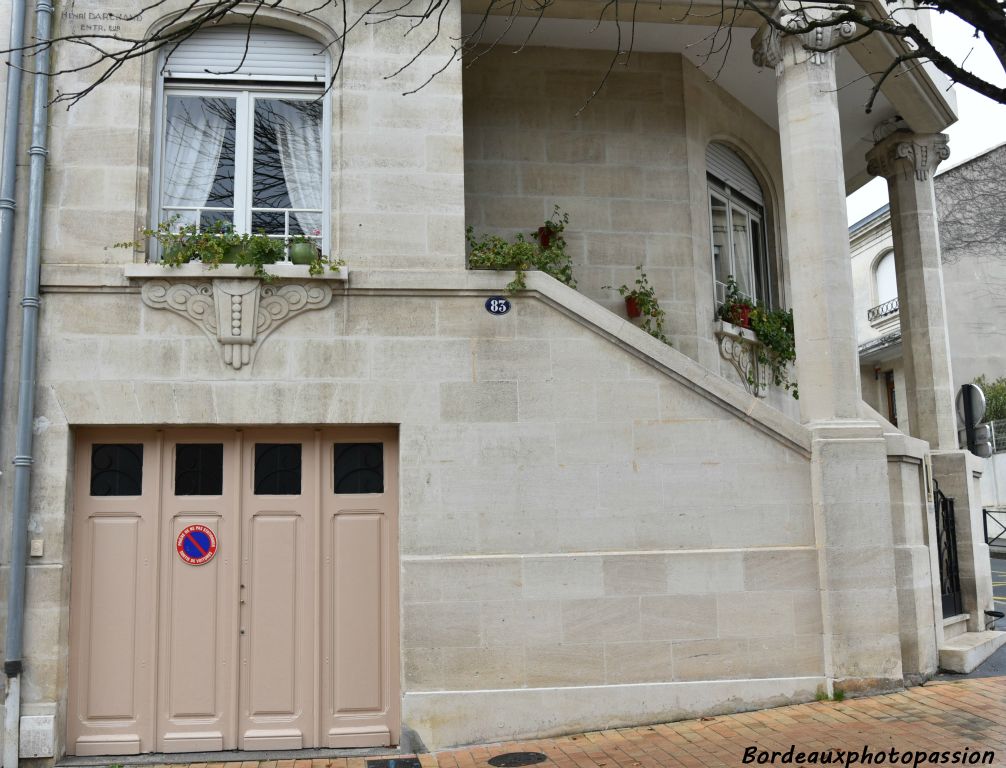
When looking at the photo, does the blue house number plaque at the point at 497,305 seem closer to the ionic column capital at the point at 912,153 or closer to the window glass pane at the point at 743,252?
the window glass pane at the point at 743,252

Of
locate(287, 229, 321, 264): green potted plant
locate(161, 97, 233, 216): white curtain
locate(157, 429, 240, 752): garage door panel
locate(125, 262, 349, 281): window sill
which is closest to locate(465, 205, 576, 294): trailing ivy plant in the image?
locate(125, 262, 349, 281): window sill

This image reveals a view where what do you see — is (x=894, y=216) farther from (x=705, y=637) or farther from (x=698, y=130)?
(x=705, y=637)

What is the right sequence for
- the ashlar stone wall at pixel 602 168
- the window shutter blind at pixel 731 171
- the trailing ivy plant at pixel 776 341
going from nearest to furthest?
the ashlar stone wall at pixel 602 168 < the trailing ivy plant at pixel 776 341 < the window shutter blind at pixel 731 171

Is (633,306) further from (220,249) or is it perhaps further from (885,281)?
(885,281)

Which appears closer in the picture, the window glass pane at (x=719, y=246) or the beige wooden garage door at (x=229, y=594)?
the beige wooden garage door at (x=229, y=594)

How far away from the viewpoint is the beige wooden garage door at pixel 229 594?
780 cm

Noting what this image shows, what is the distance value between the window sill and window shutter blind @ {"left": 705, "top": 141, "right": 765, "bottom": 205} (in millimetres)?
5744

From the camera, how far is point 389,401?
26.6 feet

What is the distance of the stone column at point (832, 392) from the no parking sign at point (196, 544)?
5210 millimetres

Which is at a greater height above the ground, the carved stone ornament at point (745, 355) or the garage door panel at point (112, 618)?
the carved stone ornament at point (745, 355)

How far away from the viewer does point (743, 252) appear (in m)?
12.6

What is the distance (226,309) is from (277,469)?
1428 mm

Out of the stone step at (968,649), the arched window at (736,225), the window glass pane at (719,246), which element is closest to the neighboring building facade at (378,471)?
the stone step at (968,649)

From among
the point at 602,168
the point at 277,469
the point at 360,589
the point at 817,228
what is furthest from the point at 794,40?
the point at 360,589
